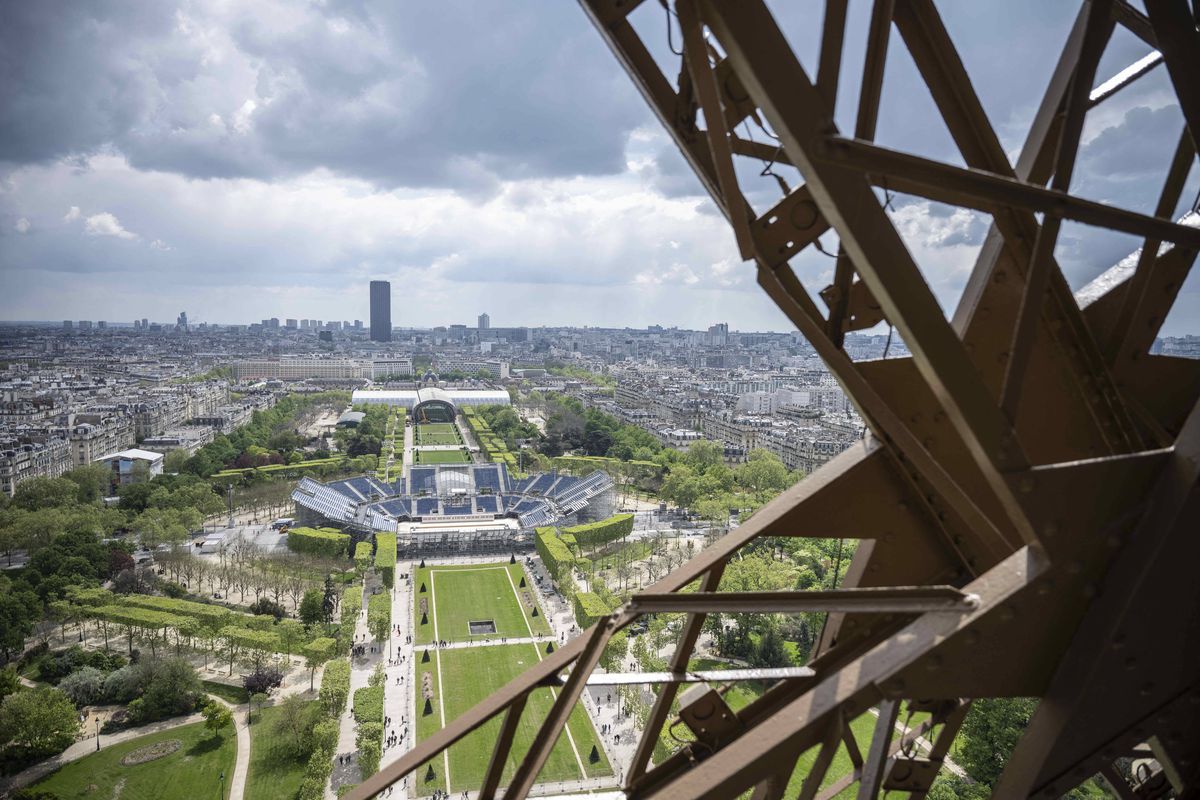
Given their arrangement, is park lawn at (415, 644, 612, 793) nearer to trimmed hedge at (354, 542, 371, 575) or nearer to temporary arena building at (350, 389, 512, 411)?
trimmed hedge at (354, 542, 371, 575)

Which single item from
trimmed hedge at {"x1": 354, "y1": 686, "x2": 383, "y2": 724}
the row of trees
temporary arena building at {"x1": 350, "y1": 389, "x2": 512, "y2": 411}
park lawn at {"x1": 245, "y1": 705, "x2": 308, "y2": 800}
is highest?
temporary arena building at {"x1": 350, "y1": 389, "x2": 512, "y2": 411}

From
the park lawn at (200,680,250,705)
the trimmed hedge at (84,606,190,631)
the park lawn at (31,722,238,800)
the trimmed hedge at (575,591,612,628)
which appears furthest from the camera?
the trimmed hedge at (575,591,612,628)

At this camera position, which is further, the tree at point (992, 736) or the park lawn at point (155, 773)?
the park lawn at point (155, 773)

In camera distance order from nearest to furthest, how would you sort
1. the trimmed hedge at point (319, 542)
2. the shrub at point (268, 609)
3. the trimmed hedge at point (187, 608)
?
the trimmed hedge at point (187, 608) → the shrub at point (268, 609) → the trimmed hedge at point (319, 542)

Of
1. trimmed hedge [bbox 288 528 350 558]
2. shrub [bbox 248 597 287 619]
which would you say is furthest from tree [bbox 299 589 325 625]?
trimmed hedge [bbox 288 528 350 558]

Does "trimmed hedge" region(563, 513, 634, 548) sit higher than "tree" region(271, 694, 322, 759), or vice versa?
"trimmed hedge" region(563, 513, 634, 548)

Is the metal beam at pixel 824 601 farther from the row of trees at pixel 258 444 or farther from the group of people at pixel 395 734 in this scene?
the row of trees at pixel 258 444

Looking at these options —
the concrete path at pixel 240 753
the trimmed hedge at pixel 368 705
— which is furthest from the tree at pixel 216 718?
the trimmed hedge at pixel 368 705
